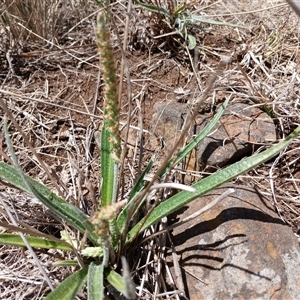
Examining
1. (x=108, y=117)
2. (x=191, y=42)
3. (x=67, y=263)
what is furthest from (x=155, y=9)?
(x=67, y=263)

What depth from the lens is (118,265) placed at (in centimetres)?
126

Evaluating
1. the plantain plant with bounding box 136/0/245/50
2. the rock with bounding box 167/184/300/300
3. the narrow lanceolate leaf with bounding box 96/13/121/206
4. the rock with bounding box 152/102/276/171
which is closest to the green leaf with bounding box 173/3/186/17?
the plantain plant with bounding box 136/0/245/50

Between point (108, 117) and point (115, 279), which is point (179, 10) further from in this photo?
point (115, 279)

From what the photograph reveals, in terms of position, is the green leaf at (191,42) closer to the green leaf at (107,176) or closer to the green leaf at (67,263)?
the green leaf at (107,176)

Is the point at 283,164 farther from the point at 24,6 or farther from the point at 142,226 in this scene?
the point at 24,6

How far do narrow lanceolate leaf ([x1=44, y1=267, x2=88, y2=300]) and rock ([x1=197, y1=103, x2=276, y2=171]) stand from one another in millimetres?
593

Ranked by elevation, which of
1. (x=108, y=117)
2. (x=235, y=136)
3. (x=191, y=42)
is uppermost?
(x=108, y=117)

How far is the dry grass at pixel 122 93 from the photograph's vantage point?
1.40 m

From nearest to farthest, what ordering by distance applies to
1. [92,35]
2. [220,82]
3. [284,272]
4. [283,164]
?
[284,272] → [283,164] → [220,82] → [92,35]

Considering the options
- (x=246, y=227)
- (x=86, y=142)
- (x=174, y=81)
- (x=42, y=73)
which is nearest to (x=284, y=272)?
(x=246, y=227)

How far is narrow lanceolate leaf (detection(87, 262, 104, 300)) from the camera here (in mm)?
1040

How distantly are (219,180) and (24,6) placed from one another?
4.48 feet

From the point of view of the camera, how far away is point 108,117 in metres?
0.99

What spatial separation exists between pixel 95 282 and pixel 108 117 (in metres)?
0.41
